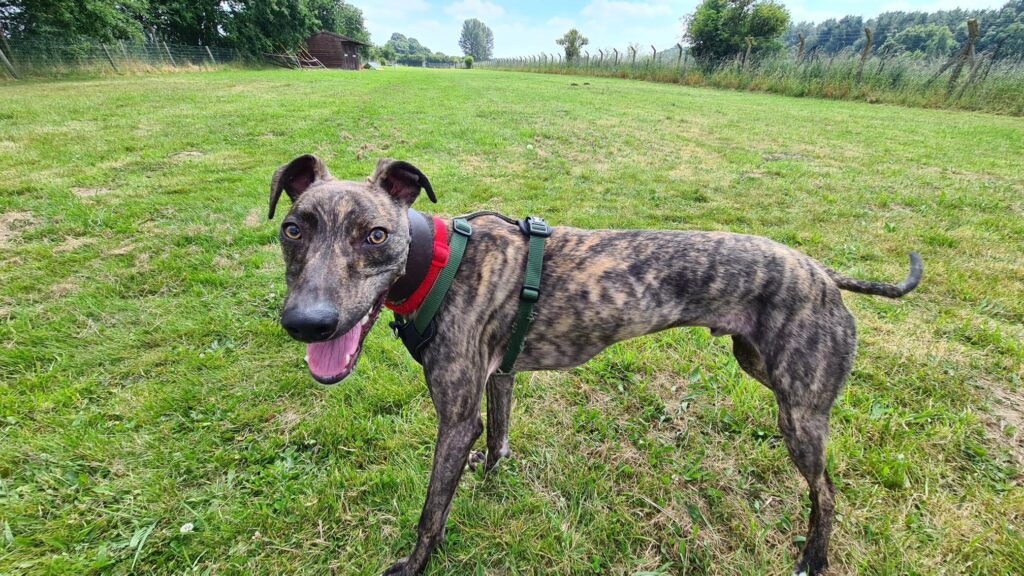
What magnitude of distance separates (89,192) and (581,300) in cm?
874

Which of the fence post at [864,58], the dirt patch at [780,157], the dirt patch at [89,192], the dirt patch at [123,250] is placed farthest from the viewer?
the fence post at [864,58]

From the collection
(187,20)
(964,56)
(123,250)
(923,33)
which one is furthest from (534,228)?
(923,33)

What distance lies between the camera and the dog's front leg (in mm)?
2180

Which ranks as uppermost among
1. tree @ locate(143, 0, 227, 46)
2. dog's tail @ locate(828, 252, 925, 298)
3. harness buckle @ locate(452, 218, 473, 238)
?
tree @ locate(143, 0, 227, 46)

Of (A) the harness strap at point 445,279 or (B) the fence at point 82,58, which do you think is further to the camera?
(B) the fence at point 82,58

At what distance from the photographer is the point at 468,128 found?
39.7ft

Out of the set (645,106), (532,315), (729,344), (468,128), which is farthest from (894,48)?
(532,315)

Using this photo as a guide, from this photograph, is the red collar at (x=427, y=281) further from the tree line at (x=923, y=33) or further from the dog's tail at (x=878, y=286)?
the tree line at (x=923, y=33)

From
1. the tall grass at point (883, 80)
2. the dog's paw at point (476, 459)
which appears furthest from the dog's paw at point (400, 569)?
the tall grass at point (883, 80)

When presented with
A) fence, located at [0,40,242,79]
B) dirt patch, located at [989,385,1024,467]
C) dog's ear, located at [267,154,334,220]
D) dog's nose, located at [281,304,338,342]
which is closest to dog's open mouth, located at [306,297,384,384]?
dog's nose, located at [281,304,338,342]

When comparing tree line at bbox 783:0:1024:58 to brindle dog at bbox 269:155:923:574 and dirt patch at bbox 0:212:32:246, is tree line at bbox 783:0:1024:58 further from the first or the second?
dirt patch at bbox 0:212:32:246

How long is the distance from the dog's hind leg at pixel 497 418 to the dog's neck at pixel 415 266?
1.03m

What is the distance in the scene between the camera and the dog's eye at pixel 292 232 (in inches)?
80.9

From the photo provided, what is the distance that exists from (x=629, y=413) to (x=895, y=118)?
19468 millimetres
